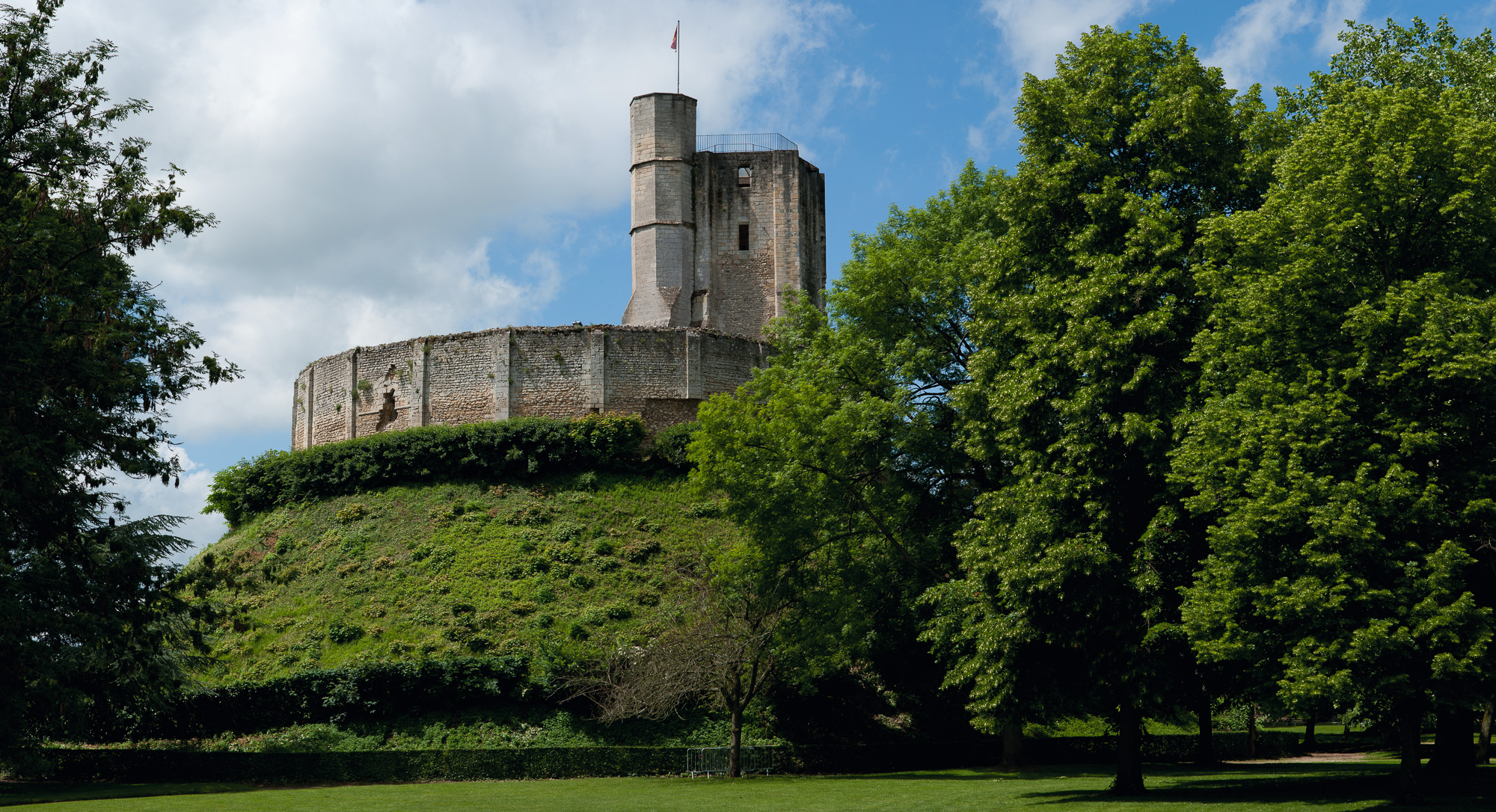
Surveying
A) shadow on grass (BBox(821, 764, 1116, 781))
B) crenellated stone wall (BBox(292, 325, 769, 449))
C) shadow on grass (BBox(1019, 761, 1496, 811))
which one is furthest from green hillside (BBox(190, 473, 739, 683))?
shadow on grass (BBox(1019, 761, 1496, 811))

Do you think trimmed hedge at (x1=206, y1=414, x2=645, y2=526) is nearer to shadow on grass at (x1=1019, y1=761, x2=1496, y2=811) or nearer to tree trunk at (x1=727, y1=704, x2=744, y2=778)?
tree trunk at (x1=727, y1=704, x2=744, y2=778)

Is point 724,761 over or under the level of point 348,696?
under

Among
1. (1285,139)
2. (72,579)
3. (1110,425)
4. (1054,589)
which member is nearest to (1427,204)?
(1285,139)

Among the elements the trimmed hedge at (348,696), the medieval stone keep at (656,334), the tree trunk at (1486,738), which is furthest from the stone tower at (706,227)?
the tree trunk at (1486,738)

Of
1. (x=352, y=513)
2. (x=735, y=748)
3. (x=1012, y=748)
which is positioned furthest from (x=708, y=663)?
(x=352, y=513)

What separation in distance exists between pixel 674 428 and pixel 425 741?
14.9 meters

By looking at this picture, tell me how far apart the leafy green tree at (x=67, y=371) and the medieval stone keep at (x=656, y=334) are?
1669cm

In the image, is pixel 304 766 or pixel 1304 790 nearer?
pixel 1304 790

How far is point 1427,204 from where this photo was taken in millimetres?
16016

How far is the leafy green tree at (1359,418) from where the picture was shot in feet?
47.1

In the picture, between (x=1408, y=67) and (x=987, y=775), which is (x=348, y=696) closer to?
(x=987, y=775)

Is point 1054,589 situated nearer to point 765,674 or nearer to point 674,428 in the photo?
point 765,674

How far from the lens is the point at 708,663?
26.4 m

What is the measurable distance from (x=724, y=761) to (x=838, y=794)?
688 centimetres
